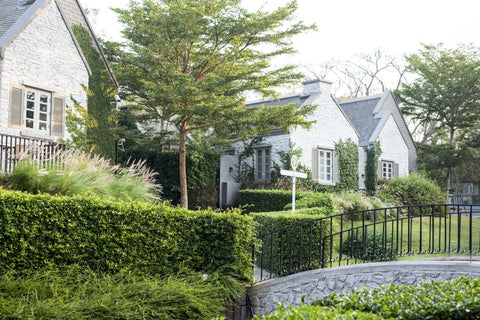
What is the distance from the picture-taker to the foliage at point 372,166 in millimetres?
25641

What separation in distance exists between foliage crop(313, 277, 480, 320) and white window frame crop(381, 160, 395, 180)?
21919 millimetres

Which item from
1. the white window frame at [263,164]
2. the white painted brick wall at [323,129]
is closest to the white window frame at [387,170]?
the white painted brick wall at [323,129]

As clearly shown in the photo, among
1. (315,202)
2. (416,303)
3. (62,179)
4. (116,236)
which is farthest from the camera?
(315,202)

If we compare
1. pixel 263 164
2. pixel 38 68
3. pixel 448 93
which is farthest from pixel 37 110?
pixel 448 93

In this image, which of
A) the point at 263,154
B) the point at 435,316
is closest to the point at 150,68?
the point at 263,154

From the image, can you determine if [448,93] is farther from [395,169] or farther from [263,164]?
[263,164]

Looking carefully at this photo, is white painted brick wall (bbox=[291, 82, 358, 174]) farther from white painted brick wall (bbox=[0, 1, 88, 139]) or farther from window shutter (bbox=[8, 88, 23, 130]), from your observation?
window shutter (bbox=[8, 88, 23, 130])

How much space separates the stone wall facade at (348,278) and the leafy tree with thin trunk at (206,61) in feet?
25.8

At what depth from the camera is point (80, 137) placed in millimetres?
16031

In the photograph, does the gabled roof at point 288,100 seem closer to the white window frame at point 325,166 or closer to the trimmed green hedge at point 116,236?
the white window frame at point 325,166

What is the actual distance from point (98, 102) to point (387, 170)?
1593 centimetres

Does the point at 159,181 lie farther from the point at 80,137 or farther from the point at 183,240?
the point at 183,240

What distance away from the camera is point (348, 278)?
938cm

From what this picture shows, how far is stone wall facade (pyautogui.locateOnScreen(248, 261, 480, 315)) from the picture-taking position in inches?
334
